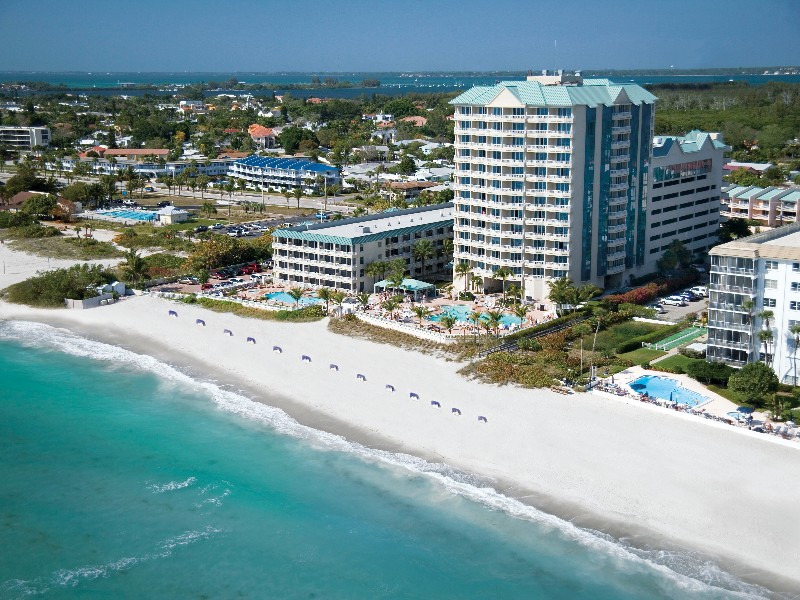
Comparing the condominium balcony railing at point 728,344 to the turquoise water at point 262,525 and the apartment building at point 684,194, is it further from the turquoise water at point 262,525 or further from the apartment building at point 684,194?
the apartment building at point 684,194

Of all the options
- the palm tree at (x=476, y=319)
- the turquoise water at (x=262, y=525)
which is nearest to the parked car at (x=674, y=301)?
the palm tree at (x=476, y=319)

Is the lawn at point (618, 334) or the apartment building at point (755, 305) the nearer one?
the apartment building at point (755, 305)

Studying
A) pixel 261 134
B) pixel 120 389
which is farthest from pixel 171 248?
pixel 261 134

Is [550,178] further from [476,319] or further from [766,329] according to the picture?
[766,329]

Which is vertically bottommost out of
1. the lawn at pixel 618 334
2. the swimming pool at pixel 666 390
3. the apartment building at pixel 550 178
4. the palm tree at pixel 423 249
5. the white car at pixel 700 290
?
the swimming pool at pixel 666 390

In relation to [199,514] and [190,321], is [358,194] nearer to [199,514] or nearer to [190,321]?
[190,321]

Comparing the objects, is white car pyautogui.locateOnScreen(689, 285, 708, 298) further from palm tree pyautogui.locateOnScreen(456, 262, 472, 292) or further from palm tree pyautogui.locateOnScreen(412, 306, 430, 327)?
palm tree pyautogui.locateOnScreen(412, 306, 430, 327)
